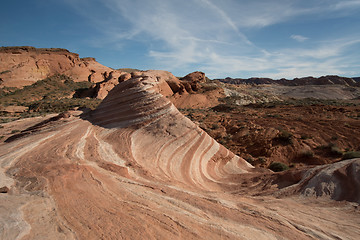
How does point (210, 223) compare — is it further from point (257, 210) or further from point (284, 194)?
point (284, 194)

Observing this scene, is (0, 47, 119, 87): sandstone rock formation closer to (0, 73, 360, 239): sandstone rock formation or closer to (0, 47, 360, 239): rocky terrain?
(0, 47, 360, 239): rocky terrain

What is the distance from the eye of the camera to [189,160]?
289 inches

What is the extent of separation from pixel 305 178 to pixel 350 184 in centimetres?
101

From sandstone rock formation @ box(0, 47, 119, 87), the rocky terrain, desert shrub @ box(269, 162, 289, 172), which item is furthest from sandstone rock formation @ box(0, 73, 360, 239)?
sandstone rock formation @ box(0, 47, 119, 87)

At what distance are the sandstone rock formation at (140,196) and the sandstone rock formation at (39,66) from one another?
40.3 metres

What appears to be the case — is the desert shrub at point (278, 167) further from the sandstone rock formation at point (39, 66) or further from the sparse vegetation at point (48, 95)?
the sandstone rock formation at point (39, 66)

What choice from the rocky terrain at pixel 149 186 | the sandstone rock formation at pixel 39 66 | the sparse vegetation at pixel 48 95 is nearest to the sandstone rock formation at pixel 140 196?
the rocky terrain at pixel 149 186

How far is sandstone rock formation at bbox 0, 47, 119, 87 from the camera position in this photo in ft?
137

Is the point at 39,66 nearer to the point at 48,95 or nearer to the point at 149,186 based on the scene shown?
the point at 48,95

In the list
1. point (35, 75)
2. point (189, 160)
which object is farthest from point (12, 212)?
point (35, 75)

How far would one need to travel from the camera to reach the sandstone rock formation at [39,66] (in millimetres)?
41812

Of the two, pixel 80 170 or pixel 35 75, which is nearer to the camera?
pixel 80 170

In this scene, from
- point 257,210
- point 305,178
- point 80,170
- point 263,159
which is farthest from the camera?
point 263,159

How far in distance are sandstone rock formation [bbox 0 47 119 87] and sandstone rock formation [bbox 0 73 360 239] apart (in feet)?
132
